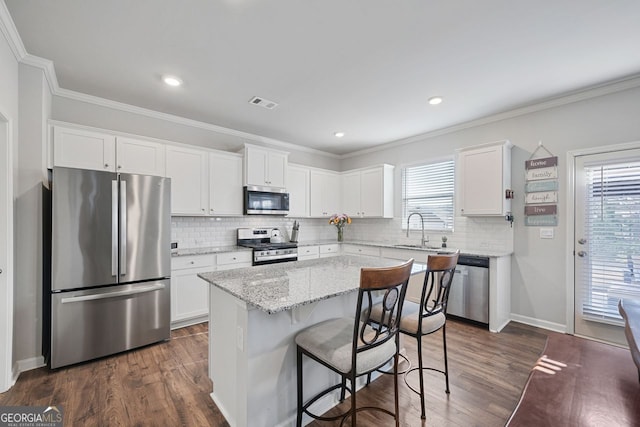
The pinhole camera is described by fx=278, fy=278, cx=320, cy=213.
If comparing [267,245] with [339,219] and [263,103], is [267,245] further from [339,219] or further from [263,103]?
[263,103]

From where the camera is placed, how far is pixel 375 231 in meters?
5.45

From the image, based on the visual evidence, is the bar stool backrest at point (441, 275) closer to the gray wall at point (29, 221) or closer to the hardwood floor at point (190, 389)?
the hardwood floor at point (190, 389)

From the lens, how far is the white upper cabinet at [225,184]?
3949 millimetres

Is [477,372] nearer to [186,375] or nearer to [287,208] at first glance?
[186,375]

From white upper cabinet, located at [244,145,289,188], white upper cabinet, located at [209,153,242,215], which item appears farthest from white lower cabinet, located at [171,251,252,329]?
white upper cabinet, located at [244,145,289,188]

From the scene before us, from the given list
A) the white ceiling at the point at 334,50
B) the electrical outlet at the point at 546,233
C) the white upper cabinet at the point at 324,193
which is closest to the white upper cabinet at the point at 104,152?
the white ceiling at the point at 334,50

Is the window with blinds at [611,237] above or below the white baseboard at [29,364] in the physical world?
above

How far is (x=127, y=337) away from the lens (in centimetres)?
277

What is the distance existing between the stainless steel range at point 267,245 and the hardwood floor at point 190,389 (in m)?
1.44

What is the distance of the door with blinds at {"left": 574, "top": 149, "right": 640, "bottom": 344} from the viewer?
9.27 ft

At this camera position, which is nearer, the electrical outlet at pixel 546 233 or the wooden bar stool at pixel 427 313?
the wooden bar stool at pixel 427 313

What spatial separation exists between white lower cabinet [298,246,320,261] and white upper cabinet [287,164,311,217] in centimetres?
66

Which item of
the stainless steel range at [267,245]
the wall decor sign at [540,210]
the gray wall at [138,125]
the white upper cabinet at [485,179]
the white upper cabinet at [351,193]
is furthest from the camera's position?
the white upper cabinet at [351,193]

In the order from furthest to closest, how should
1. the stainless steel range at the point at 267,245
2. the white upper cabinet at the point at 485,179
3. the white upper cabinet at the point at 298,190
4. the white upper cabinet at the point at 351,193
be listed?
the white upper cabinet at the point at 351,193 < the white upper cabinet at the point at 298,190 < the stainless steel range at the point at 267,245 < the white upper cabinet at the point at 485,179
